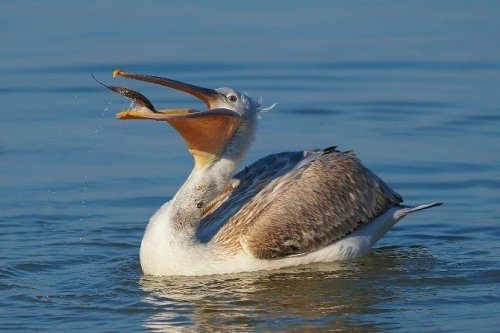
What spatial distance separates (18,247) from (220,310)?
2022 millimetres

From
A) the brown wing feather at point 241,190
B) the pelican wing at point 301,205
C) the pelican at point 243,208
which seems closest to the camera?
the pelican at point 243,208

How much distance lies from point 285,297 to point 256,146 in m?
3.69

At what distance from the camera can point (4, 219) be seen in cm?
1143

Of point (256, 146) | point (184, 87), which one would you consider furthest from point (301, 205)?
point (256, 146)

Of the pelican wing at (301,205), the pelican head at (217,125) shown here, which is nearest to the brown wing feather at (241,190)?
the pelican wing at (301,205)

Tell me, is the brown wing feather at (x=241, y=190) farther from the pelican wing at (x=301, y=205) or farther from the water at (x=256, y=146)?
the water at (x=256, y=146)

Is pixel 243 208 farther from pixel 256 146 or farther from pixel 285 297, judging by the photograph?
pixel 256 146

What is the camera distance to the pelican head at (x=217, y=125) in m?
9.80

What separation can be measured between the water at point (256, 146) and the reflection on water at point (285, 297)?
17 millimetres

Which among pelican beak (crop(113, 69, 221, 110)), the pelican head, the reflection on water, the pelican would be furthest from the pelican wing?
pelican beak (crop(113, 69, 221, 110))

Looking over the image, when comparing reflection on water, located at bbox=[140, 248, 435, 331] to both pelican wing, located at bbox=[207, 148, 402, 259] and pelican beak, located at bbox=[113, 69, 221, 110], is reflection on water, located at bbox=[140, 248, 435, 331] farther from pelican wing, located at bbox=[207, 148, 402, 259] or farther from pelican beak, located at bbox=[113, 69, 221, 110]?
pelican beak, located at bbox=[113, 69, 221, 110]

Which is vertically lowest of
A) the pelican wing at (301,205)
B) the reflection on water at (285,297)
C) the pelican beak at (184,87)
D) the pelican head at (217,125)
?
the reflection on water at (285,297)

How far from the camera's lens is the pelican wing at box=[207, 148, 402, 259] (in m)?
10.2

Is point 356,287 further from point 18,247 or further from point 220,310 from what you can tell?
point 18,247
